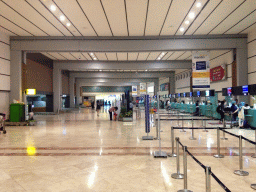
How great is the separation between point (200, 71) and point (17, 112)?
11.7 m

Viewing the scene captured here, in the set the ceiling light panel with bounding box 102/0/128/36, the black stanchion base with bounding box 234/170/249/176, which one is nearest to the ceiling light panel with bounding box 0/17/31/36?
the ceiling light panel with bounding box 102/0/128/36

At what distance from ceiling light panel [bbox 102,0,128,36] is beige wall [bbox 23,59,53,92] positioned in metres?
8.25

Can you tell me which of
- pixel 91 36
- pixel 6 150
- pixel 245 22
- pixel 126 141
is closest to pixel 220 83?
pixel 245 22

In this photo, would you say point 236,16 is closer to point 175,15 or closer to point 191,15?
point 191,15

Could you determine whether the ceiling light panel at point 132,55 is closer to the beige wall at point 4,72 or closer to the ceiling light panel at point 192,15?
the ceiling light panel at point 192,15

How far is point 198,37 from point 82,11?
301 inches

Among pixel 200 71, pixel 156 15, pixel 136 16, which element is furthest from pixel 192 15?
pixel 200 71

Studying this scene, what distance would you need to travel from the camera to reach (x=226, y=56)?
16328 millimetres

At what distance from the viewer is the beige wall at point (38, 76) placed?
1805cm

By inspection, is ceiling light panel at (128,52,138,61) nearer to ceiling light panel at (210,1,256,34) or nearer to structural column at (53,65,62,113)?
ceiling light panel at (210,1,256,34)

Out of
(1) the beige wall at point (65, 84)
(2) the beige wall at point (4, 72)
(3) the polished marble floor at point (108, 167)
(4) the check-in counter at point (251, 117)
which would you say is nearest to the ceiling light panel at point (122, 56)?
(2) the beige wall at point (4, 72)

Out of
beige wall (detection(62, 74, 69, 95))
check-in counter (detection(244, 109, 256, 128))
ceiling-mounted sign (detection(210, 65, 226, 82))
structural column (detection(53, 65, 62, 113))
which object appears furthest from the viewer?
beige wall (detection(62, 74, 69, 95))

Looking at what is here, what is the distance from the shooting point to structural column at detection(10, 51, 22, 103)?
14.0 m

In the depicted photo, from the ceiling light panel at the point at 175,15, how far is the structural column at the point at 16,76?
31.2 feet
